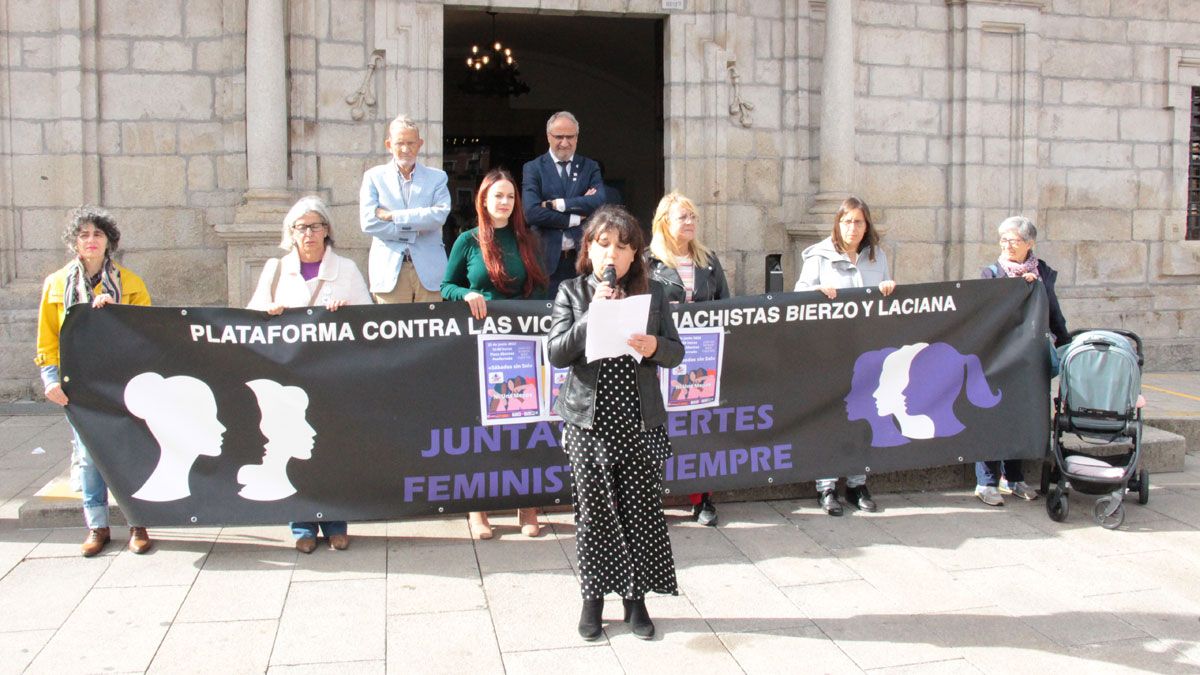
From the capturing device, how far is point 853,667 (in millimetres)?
4223

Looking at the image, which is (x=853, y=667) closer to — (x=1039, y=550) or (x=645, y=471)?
(x=645, y=471)

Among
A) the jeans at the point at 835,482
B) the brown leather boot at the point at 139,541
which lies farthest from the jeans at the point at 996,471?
the brown leather boot at the point at 139,541

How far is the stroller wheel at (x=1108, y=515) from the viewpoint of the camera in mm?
6094

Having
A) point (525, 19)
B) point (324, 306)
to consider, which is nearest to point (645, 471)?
point (324, 306)

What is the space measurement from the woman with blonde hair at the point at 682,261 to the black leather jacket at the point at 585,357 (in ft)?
4.49

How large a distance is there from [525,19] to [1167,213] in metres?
8.28

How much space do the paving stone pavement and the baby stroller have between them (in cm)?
18

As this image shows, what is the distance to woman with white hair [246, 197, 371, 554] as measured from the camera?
5.48 metres

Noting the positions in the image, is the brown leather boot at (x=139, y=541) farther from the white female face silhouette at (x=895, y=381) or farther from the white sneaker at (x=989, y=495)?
the white sneaker at (x=989, y=495)

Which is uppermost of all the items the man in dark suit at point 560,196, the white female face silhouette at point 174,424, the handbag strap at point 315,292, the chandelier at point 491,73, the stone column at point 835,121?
the chandelier at point 491,73

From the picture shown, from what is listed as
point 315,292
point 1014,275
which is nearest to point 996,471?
point 1014,275

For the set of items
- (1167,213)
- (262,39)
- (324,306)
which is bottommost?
(324,306)

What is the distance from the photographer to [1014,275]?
671 cm

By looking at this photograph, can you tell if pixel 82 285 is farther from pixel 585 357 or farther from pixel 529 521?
pixel 585 357
